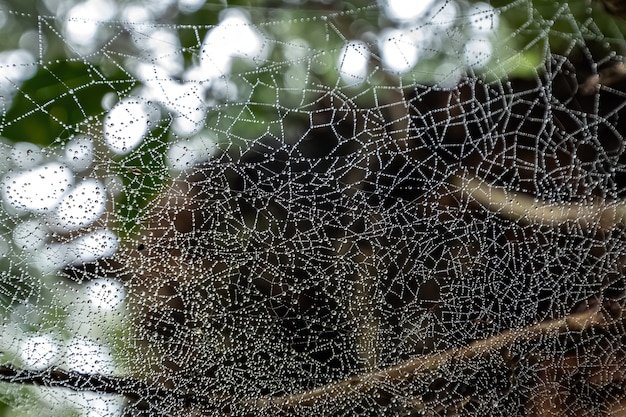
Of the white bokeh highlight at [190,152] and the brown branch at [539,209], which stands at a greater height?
the white bokeh highlight at [190,152]

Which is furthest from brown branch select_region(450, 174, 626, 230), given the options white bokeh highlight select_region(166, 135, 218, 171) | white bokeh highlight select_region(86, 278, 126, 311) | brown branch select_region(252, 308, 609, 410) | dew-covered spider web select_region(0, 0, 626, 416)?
white bokeh highlight select_region(86, 278, 126, 311)

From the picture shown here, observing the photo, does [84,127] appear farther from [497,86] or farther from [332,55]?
[497,86]

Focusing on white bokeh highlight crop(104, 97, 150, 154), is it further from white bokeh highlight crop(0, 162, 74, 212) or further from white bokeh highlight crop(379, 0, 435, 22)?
white bokeh highlight crop(379, 0, 435, 22)

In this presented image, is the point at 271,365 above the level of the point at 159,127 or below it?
below

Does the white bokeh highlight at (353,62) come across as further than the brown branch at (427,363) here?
No

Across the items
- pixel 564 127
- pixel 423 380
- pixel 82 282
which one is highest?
pixel 564 127

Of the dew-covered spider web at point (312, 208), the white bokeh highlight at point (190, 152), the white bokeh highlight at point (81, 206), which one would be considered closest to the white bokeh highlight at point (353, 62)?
the dew-covered spider web at point (312, 208)

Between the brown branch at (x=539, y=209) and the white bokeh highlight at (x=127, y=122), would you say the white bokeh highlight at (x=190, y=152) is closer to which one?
the white bokeh highlight at (x=127, y=122)

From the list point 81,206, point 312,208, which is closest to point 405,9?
point 312,208

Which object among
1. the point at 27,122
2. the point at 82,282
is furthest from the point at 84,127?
the point at 82,282
